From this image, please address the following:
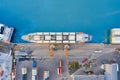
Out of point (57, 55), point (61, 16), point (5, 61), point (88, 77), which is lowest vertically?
point (88, 77)

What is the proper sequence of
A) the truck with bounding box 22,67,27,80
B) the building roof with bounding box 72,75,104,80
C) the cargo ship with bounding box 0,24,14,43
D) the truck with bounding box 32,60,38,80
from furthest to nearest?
the cargo ship with bounding box 0,24,14,43 < the truck with bounding box 22,67,27,80 < the truck with bounding box 32,60,38,80 < the building roof with bounding box 72,75,104,80

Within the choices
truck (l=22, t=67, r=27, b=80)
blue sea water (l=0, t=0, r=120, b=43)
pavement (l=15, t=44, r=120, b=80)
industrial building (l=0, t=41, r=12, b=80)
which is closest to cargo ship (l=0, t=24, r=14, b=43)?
industrial building (l=0, t=41, r=12, b=80)

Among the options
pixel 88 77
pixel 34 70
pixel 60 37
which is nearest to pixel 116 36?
pixel 88 77

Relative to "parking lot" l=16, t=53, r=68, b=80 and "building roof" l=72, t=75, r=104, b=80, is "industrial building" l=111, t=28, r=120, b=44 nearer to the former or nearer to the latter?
"building roof" l=72, t=75, r=104, b=80

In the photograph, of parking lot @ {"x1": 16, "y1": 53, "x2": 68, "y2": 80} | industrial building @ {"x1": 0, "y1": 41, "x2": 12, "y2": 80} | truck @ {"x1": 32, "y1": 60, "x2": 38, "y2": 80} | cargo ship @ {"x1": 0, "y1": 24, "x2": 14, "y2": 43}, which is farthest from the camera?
cargo ship @ {"x1": 0, "y1": 24, "x2": 14, "y2": 43}

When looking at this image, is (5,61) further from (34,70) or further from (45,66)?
(45,66)

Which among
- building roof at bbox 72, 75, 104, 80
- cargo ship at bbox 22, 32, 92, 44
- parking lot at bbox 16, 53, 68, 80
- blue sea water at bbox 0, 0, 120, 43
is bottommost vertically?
building roof at bbox 72, 75, 104, 80

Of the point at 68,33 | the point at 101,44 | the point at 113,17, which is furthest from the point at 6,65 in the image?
the point at 113,17

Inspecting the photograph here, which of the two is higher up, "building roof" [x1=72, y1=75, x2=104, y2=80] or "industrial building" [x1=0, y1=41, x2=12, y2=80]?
"industrial building" [x1=0, y1=41, x2=12, y2=80]
